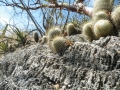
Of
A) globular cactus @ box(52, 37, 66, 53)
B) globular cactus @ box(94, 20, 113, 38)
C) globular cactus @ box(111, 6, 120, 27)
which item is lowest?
globular cactus @ box(52, 37, 66, 53)

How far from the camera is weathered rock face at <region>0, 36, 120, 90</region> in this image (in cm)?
289

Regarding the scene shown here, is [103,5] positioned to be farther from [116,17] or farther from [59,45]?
[59,45]

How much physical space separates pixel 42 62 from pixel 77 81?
0.91 metres

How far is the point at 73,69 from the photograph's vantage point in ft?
10.7

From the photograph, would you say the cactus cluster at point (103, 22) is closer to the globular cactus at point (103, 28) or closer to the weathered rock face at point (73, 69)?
the globular cactus at point (103, 28)

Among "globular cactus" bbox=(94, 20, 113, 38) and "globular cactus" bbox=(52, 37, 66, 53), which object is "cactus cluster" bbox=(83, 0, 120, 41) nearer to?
"globular cactus" bbox=(94, 20, 113, 38)

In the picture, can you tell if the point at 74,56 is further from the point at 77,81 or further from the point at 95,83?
the point at 95,83

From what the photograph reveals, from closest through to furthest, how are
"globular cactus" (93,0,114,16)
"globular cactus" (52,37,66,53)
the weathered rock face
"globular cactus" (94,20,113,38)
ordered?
the weathered rock face
"globular cactus" (94,20,113,38)
"globular cactus" (52,37,66,53)
"globular cactus" (93,0,114,16)

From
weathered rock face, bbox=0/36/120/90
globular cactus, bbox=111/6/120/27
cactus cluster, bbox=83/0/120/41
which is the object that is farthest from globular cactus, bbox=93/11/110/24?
weathered rock face, bbox=0/36/120/90

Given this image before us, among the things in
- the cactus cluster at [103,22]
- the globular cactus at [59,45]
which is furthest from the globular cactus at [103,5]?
the globular cactus at [59,45]

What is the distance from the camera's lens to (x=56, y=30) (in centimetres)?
427

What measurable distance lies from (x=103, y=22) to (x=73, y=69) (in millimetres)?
881

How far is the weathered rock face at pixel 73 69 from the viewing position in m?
2.89

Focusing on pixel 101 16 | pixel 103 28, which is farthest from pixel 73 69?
pixel 101 16
